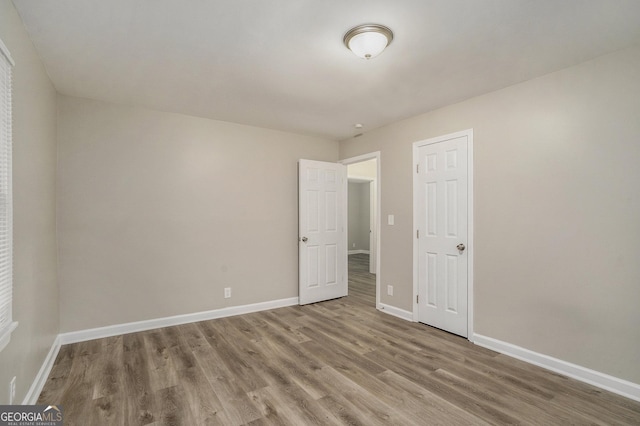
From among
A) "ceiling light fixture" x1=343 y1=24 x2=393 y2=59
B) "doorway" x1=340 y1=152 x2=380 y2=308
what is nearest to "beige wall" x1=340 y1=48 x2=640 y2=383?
"doorway" x1=340 y1=152 x2=380 y2=308

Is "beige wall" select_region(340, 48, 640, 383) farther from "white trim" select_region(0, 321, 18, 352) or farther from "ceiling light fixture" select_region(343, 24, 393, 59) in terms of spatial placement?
"white trim" select_region(0, 321, 18, 352)

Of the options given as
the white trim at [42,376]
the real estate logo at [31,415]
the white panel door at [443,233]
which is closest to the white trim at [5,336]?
the real estate logo at [31,415]

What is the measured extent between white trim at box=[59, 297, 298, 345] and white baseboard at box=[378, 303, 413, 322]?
4.20 feet

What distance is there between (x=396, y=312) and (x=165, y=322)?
2.87 meters

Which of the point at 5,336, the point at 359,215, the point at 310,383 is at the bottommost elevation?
the point at 310,383

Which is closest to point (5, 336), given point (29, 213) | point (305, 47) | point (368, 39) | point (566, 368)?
point (29, 213)

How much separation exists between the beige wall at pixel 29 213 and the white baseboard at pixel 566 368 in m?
3.68

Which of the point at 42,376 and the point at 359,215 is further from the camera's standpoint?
the point at 359,215

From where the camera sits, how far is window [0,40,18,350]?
1.60 m

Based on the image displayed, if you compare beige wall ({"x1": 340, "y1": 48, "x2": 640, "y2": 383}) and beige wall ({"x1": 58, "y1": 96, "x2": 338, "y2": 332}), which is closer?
beige wall ({"x1": 340, "y1": 48, "x2": 640, "y2": 383})

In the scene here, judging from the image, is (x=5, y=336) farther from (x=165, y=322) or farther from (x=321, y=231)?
(x=321, y=231)

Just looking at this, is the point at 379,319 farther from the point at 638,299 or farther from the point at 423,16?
the point at 423,16

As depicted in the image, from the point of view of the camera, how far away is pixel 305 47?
7.57 feet

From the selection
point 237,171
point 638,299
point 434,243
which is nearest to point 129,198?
point 237,171
